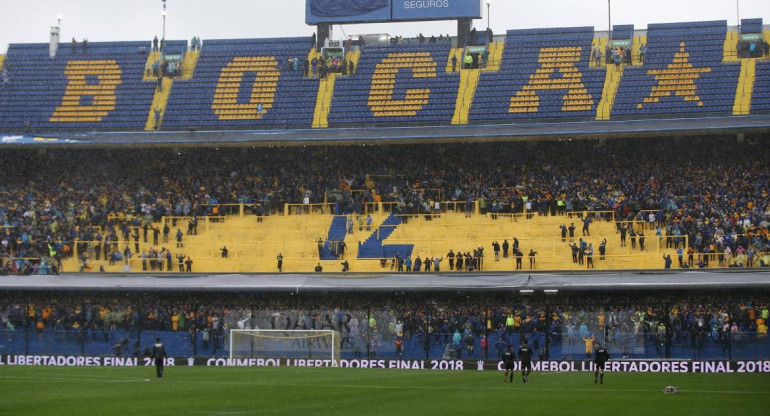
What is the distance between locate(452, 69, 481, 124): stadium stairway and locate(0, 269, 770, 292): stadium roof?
605 inches

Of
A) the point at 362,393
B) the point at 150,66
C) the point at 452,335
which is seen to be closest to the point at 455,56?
the point at 150,66

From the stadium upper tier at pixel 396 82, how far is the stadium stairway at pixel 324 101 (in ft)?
0.29

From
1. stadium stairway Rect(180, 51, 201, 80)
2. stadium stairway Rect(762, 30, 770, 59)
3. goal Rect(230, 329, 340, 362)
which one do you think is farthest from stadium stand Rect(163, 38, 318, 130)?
stadium stairway Rect(762, 30, 770, 59)

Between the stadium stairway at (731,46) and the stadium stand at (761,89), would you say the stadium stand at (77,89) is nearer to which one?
the stadium stairway at (731,46)

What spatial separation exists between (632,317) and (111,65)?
42.7 meters

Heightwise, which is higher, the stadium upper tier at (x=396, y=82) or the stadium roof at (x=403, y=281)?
the stadium upper tier at (x=396, y=82)

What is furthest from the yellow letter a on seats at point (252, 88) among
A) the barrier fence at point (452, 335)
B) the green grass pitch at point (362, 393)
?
the green grass pitch at point (362, 393)

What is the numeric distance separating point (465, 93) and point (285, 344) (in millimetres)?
25735

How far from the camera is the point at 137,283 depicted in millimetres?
54156

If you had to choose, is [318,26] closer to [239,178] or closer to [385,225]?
[239,178]

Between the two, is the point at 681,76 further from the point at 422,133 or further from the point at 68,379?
the point at 68,379

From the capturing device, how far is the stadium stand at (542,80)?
65.4 meters

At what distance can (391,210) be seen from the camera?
6141 cm

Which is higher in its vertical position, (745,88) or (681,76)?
(681,76)
